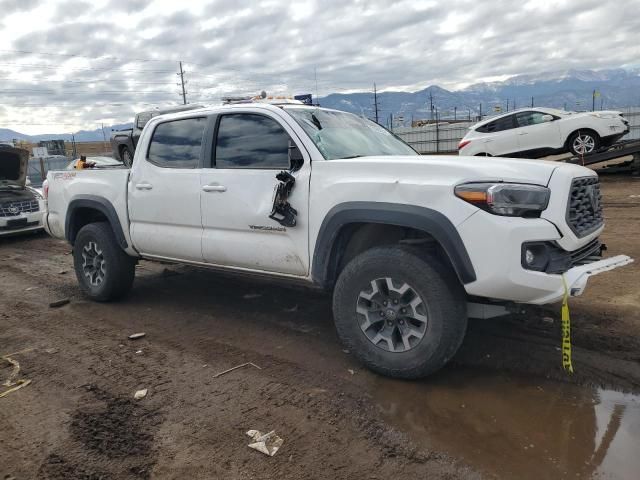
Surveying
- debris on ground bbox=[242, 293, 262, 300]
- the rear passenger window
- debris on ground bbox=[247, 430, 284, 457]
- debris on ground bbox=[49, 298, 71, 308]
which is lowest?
debris on ground bbox=[247, 430, 284, 457]

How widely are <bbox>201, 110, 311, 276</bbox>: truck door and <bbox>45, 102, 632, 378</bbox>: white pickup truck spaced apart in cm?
1

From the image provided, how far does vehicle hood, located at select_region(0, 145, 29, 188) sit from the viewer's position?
1030 centimetres

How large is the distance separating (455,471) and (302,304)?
2905mm

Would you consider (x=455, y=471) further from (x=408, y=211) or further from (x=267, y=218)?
(x=267, y=218)

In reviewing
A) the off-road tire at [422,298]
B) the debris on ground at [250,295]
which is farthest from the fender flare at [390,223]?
the debris on ground at [250,295]

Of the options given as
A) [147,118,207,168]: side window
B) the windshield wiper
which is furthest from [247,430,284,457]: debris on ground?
[147,118,207,168]: side window

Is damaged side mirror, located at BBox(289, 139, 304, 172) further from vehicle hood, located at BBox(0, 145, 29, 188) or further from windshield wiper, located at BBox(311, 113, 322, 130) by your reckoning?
vehicle hood, located at BBox(0, 145, 29, 188)

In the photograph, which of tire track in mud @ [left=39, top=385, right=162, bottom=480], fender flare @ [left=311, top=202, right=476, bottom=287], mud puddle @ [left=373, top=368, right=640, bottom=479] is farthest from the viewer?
fender flare @ [left=311, top=202, right=476, bottom=287]

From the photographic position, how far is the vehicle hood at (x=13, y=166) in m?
10.3

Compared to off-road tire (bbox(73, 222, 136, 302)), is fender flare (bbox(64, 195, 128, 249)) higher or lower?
higher

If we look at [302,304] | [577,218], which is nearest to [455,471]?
[577,218]

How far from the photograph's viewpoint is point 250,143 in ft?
14.0

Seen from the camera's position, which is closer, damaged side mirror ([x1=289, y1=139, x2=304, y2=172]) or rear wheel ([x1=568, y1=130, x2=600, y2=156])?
damaged side mirror ([x1=289, y1=139, x2=304, y2=172])

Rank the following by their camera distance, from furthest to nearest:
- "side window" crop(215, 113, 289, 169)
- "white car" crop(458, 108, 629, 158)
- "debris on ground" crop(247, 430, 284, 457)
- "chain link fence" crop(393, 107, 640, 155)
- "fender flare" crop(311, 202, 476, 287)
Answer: "chain link fence" crop(393, 107, 640, 155), "white car" crop(458, 108, 629, 158), "side window" crop(215, 113, 289, 169), "fender flare" crop(311, 202, 476, 287), "debris on ground" crop(247, 430, 284, 457)
